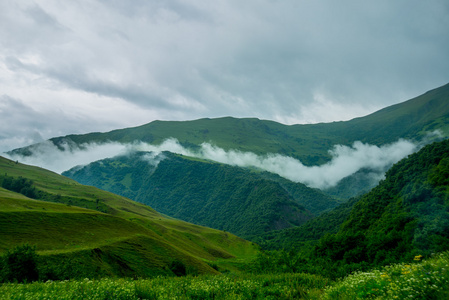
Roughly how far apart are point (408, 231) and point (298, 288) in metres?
65.3

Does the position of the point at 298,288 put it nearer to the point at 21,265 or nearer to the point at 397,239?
the point at 21,265

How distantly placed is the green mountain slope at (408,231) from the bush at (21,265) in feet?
162

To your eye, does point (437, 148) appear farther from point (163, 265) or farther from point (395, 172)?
point (163, 265)

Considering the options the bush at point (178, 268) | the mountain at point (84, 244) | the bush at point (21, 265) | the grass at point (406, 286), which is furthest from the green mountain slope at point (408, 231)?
the bush at point (21, 265)

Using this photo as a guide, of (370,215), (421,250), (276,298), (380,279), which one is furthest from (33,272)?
(370,215)

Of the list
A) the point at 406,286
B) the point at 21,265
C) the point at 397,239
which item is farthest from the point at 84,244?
the point at 397,239

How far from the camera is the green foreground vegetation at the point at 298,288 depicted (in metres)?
8.74

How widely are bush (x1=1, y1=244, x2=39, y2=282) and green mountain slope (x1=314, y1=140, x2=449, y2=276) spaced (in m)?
49.4

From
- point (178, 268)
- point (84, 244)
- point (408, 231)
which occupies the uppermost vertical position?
point (84, 244)

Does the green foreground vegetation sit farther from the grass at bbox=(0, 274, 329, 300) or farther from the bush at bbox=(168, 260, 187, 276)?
the bush at bbox=(168, 260, 187, 276)

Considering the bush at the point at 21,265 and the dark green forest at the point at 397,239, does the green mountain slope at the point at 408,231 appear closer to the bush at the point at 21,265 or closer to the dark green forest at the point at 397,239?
the dark green forest at the point at 397,239

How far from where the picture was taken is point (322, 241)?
232 feet

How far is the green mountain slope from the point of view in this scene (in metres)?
52.0

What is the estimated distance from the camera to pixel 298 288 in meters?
13.9
